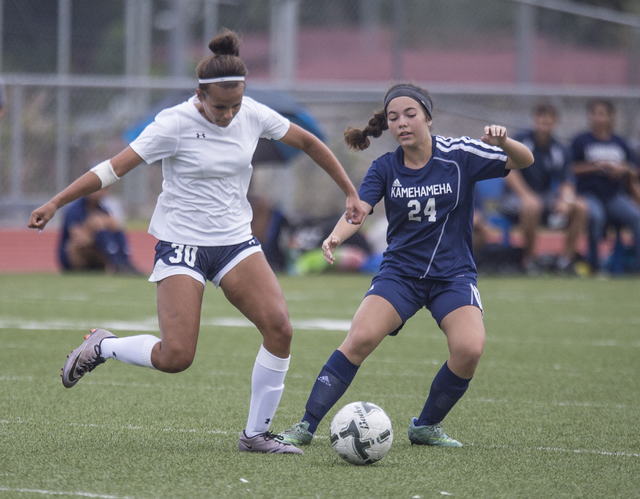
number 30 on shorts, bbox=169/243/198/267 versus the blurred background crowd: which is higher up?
the blurred background crowd

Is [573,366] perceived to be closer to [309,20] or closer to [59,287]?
[59,287]

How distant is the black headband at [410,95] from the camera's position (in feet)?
14.2

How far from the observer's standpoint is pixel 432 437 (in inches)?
165

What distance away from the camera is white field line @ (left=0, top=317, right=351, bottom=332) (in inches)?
302

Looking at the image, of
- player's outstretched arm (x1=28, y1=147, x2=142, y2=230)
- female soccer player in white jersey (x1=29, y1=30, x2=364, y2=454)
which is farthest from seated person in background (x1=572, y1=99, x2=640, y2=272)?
player's outstretched arm (x1=28, y1=147, x2=142, y2=230)

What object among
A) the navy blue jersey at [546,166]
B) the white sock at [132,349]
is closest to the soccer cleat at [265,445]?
the white sock at [132,349]

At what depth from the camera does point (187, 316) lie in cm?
400

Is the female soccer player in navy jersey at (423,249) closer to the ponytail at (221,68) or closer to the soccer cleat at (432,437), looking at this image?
the soccer cleat at (432,437)

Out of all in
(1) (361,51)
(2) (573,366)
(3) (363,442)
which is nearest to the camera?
(3) (363,442)

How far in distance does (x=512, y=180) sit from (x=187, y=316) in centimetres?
857

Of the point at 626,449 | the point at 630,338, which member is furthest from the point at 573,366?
the point at 626,449

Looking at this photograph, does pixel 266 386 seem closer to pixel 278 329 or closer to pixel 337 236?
pixel 278 329

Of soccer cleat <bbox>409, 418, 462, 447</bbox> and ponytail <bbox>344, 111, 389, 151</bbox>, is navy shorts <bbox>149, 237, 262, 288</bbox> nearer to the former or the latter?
ponytail <bbox>344, 111, 389, 151</bbox>

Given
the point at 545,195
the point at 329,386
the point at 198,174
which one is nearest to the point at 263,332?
the point at 329,386
